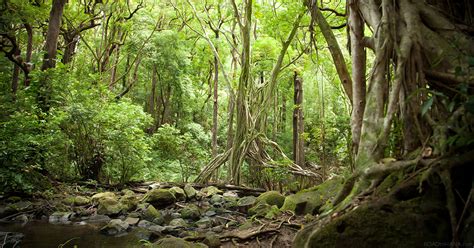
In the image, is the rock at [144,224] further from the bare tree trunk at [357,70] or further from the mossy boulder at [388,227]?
the mossy boulder at [388,227]

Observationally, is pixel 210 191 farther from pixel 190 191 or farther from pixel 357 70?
pixel 357 70

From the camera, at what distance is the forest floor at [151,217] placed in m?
4.29

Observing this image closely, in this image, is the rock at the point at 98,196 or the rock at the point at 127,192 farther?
the rock at the point at 127,192

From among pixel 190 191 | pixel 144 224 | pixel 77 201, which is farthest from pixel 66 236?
pixel 190 191

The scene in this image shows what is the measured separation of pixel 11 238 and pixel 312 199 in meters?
3.99

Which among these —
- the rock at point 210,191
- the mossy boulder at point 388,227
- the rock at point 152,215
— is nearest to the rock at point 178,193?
the rock at point 210,191

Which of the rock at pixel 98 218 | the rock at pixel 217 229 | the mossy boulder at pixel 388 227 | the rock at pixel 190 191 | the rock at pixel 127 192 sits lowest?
the rock at pixel 98 218

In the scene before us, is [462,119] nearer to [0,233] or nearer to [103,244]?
[103,244]

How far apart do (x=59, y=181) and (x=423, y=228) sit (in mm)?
7609

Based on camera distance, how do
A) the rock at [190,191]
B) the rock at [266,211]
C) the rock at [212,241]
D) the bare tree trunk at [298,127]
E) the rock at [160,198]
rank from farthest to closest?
the bare tree trunk at [298,127], the rock at [190,191], the rock at [160,198], the rock at [266,211], the rock at [212,241]

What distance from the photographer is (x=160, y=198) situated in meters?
6.97

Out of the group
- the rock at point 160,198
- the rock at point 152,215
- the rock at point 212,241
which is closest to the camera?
the rock at point 212,241

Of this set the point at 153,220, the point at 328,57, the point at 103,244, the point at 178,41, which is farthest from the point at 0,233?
the point at 178,41

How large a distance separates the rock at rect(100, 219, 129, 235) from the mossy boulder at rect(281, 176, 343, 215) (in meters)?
2.46
